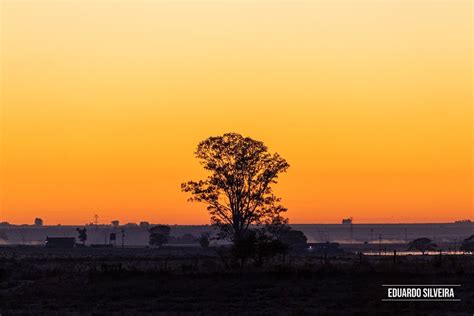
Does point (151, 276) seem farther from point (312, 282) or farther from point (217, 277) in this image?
point (312, 282)

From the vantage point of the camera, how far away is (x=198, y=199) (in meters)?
97.6

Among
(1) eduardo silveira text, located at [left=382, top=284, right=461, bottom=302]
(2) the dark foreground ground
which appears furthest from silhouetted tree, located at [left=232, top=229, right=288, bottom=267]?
(1) eduardo silveira text, located at [left=382, top=284, right=461, bottom=302]

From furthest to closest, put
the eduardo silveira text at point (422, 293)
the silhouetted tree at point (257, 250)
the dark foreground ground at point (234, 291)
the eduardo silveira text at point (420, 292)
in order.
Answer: the silhouetted tree at point (257, 250)
the eduardo silveira text at point (420, 292)
the eduardo silveira text at point (422, 293)
the dark foreground ground at point (234, 291)

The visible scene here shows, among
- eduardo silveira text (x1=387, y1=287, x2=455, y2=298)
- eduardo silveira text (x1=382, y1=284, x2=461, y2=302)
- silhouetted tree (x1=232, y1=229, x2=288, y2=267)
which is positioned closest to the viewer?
eduardo silveira text (x1=382, y1=284, x2=461, y2=302)

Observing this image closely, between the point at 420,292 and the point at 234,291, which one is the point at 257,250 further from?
the point at 420,292

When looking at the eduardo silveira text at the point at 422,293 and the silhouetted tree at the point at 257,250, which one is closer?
the eduardo silveira text at the point at 422,293

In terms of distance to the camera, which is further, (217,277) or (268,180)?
(268,180)

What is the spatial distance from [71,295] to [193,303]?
868 centimetres

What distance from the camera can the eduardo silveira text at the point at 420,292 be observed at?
5006 cm

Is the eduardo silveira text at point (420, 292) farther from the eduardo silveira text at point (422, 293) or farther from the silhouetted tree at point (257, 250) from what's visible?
the silhouetted tree at point (257, 250)

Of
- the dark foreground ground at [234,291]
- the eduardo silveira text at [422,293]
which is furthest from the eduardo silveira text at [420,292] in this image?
the dark foreground ground at [234,291]

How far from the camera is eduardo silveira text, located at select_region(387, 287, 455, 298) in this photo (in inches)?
1971

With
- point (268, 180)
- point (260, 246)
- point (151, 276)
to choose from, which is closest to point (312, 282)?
point (151, 276)

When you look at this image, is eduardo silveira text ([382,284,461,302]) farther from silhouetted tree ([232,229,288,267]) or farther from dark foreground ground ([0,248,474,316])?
silhouetted tree ([232,229,288,267])
